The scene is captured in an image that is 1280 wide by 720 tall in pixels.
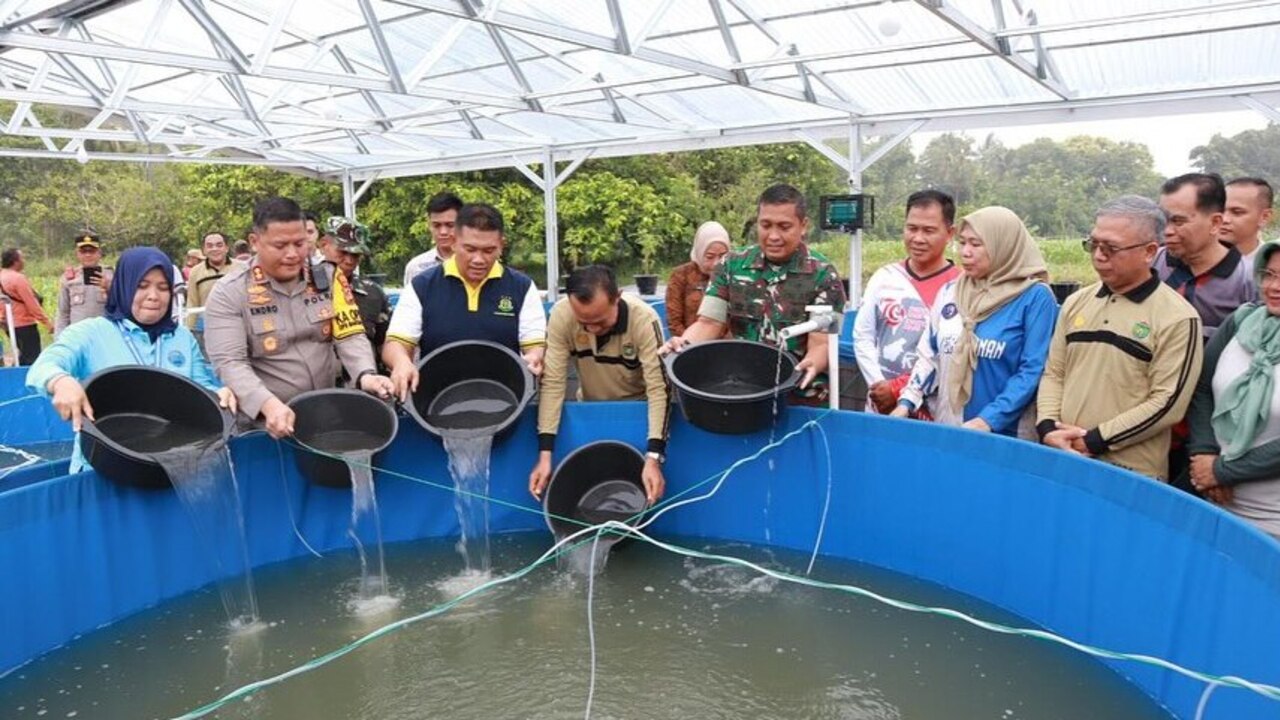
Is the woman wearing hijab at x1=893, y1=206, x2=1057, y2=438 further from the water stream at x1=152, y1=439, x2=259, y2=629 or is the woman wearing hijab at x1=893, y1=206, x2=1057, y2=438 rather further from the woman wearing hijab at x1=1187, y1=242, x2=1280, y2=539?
the water stream at x1=152, y1=439, x2=259, y2=629

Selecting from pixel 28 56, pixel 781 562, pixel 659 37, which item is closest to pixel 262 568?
pixel 781 562

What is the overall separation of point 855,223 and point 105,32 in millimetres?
6743

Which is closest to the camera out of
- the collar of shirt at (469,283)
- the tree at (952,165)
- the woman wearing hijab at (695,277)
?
the collar of shirt at (469,283)

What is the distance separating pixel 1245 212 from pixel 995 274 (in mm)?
1050

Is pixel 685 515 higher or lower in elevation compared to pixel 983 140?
lower

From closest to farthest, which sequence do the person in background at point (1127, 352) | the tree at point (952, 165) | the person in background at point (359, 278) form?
the person in background at point (1127, 352), the person in background at point (359, 278), the tree at point (952, 165)

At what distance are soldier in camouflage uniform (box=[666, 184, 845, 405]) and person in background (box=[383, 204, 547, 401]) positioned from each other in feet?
1.97

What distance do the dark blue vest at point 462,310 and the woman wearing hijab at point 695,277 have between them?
3.86ft

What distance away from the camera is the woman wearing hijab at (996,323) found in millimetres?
2646

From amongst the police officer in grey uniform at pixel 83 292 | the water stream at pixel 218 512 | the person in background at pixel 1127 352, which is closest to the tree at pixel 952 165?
the police officer in grey uniform at pixel 83 292

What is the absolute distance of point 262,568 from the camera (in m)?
3.20

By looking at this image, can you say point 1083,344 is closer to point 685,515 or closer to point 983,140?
point 685,515

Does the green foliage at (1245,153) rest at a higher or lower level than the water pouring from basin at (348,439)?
higher

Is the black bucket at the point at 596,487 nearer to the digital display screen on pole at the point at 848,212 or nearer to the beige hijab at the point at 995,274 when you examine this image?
the beige hijab at the point at 995,274
